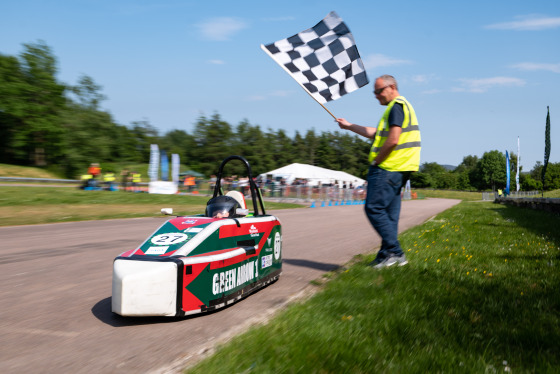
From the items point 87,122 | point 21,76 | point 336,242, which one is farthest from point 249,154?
point 336,242

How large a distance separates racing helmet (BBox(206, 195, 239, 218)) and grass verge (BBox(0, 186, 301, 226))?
31.4ft

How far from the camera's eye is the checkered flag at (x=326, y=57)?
596 cm

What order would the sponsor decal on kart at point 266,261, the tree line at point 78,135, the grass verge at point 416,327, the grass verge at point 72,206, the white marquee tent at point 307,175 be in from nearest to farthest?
the grass verge at point 416,327
the sponsor decal on kart at point 266,261
the grass verge at point 72,206
the white marquee tent at point 307,175
the tree line at point 78,135

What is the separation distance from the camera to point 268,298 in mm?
4504

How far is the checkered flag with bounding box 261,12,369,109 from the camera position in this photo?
5957 millimetres

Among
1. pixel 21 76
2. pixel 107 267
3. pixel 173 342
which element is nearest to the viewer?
pixel 173 342

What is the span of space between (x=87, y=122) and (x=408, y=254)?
58.7 m

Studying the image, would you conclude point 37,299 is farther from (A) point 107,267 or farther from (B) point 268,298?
(B) point 268,298

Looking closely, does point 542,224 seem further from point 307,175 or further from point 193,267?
point 307,175

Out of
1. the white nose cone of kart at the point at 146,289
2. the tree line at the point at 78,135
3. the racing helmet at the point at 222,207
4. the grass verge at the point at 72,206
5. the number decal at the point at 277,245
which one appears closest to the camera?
the white nose cone of kart at the point at 146,289

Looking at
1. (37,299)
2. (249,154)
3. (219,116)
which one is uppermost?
(219,116)

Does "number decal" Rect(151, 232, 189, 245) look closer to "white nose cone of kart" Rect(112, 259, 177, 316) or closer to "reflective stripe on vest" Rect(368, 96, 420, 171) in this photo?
"white nose cone of kart" Rect(112, 259, 177, 316)

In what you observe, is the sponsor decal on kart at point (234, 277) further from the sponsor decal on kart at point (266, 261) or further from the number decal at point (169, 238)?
the number decal at point (169, 238)

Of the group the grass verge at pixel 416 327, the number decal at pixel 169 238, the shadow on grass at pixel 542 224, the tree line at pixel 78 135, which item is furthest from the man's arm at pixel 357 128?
the tree line at pixel 78 135
